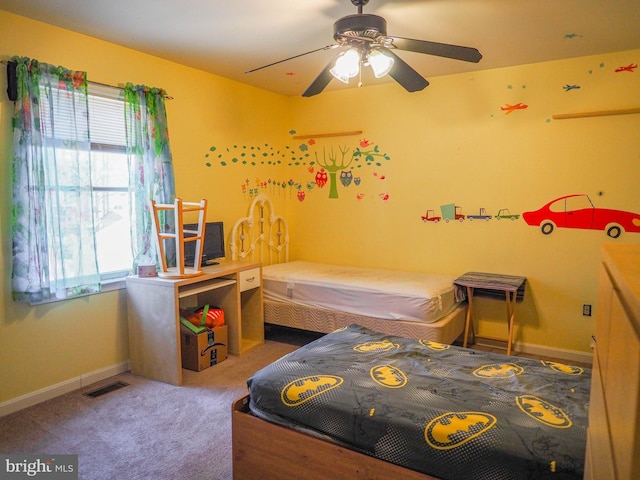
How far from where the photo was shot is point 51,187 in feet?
9.23

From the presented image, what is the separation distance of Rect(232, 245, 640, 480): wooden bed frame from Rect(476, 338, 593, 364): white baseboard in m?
2.64

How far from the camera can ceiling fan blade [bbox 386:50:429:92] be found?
2.53 metres

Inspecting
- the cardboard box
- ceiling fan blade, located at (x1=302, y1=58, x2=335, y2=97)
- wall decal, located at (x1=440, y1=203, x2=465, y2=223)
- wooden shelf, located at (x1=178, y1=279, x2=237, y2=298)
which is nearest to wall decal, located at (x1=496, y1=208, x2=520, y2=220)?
wall decal, located at (x1=440, y1=203, x2=465, y2=223)

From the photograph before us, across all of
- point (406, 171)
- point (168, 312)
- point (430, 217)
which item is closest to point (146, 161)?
point (168, 312)

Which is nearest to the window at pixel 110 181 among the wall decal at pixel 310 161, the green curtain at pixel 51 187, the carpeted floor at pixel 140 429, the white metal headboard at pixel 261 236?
the green curtain at pixel 51 187

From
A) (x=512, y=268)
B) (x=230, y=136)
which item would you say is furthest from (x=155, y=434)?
(x=512, y=268)

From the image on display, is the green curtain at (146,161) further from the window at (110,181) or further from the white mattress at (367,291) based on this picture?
the white mattress at (367,291)

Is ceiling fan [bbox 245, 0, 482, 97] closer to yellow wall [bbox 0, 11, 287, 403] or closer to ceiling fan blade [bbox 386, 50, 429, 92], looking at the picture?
ceiling fan blade [bbox 386, 50, 429, 92]

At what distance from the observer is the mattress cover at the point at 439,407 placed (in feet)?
4.86

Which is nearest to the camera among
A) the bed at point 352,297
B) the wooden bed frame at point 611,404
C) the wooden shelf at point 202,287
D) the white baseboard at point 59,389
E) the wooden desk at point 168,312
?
the wooden bed frame at point 611,404

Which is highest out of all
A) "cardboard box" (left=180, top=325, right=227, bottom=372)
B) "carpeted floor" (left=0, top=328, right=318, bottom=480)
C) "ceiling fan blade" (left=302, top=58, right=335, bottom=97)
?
"ceiling fan blade" (left=302, top=58, right=335, bottom=97)

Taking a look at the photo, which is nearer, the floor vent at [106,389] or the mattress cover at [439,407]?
the mattress cover at [439,407]

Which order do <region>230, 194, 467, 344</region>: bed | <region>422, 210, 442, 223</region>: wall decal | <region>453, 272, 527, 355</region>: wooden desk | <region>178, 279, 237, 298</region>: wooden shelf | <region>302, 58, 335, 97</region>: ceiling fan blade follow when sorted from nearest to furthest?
1. <region>302, 58, 335, 97</region>: ceiling fan blade
2. <region>178, 279, 237, 298</region>: wooden shelf
3. <region>230, 194, 467, 344</region>: bed
4. <region>453, 272, 527, 355</region>: wooden desk
5. <region>422, 210, 442, 223</region>: wall decal

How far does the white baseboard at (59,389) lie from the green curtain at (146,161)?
79cm
